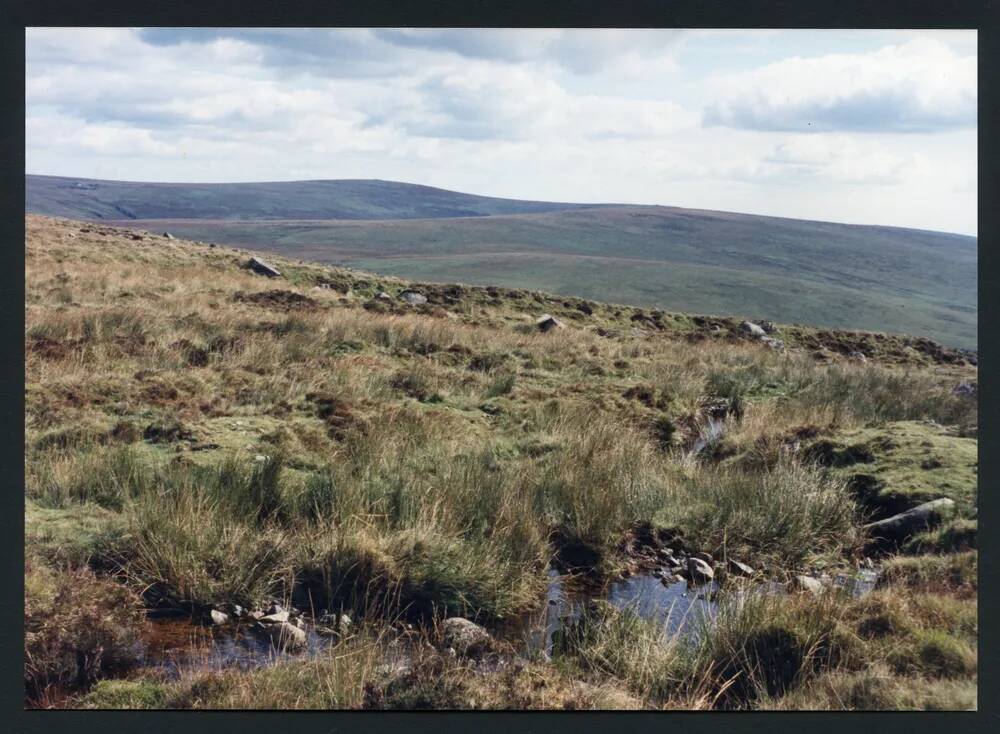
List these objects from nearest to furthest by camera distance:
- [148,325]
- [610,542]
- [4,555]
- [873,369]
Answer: [4,555], [610,542], [148,325], [873,369]

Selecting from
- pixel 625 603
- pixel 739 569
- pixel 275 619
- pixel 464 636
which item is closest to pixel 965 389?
pixel 739 569

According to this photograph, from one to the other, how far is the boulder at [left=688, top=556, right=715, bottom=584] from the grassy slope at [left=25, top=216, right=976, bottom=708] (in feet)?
0.81

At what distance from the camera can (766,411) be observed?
1213 centimetres

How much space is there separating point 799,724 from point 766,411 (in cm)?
771

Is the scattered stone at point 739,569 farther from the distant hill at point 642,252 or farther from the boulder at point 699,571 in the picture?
the distant hill at point 642,252

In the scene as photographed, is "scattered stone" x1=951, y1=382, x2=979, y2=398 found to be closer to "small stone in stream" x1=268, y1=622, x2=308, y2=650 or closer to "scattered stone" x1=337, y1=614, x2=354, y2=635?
"scattered stone" x1=337, y1=614, x2=354, y2=635

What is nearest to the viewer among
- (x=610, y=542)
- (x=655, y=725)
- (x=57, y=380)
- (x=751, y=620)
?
(x=655, y=725)

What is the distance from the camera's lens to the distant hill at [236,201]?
458 ft

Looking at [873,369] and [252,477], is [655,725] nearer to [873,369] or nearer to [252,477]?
[252,477]

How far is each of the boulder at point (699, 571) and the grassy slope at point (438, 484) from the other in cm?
25

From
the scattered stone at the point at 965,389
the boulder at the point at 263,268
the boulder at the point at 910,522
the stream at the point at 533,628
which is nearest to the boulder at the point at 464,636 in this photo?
the stream at the point at 533,628

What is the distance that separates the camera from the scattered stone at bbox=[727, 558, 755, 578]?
728cm

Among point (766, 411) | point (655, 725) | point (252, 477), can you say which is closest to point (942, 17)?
point (655, 725)

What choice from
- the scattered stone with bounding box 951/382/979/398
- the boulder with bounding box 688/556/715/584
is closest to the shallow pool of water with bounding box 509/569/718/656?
the boulder with bounding box 688/556/715/584
